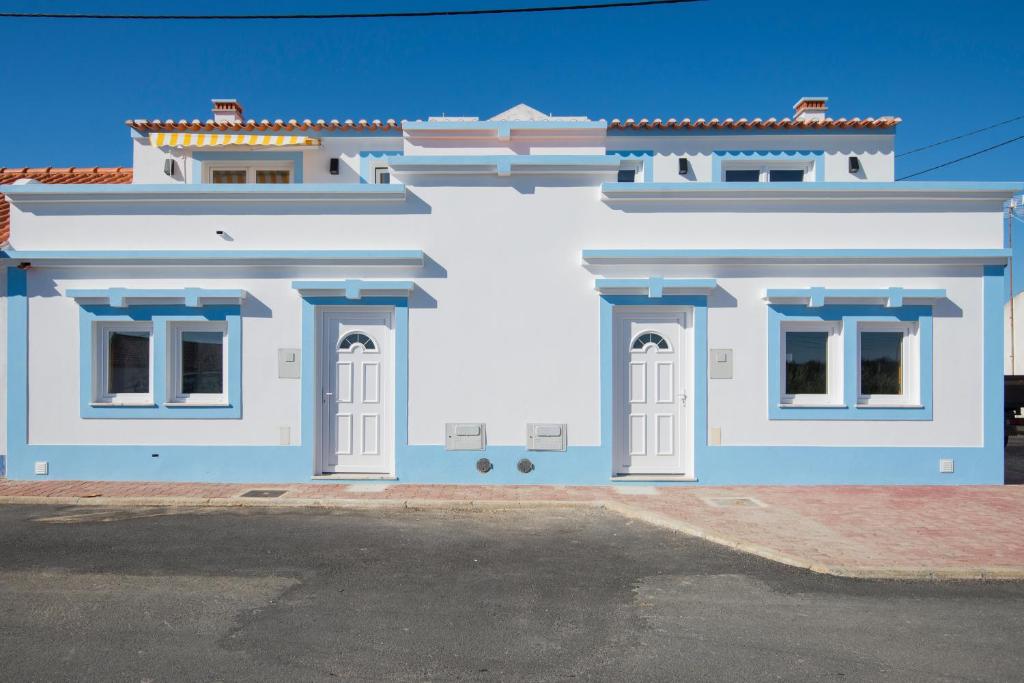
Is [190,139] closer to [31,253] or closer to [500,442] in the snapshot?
[31,253]

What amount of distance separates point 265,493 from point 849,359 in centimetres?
786

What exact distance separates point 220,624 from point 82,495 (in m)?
5.24

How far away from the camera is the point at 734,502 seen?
8742 millimetres

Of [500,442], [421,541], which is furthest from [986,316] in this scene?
[421,541]

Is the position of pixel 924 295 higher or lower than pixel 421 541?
higher

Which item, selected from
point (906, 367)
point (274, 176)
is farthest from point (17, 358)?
point (906, 367)

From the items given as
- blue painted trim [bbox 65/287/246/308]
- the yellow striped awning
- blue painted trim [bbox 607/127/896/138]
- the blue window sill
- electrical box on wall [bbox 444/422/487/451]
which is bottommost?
electrical box on wall [bbox 444/422/487/451]

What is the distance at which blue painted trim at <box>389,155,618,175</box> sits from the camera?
979 centimetres

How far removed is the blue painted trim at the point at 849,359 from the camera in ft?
32.2

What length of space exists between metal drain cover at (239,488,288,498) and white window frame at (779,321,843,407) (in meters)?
6.68

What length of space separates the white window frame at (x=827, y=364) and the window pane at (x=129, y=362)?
28.8ft

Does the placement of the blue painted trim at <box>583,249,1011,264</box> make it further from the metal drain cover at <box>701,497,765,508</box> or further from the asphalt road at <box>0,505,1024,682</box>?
the asphalt road at <box>0,505,1024,682</box>

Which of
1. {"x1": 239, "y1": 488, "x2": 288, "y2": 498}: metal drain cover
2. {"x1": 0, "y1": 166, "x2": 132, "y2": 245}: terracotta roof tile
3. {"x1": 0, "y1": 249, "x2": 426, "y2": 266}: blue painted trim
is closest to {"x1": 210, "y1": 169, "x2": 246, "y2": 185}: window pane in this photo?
{"x1": 0, "y1": 166, "x2": 132, "y2": 245}: terracotta roof tile

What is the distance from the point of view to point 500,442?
Result: 9.84m
